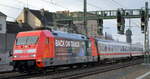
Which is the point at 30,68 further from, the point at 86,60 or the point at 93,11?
the point at 93,11

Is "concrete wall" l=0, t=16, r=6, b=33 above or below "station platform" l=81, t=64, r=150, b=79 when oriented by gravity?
above

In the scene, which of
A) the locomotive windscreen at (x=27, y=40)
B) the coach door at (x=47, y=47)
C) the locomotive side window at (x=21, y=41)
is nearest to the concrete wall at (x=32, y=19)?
the locomotive side window at (x=21, y=41)

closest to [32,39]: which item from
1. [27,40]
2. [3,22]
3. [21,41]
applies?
[27,40]

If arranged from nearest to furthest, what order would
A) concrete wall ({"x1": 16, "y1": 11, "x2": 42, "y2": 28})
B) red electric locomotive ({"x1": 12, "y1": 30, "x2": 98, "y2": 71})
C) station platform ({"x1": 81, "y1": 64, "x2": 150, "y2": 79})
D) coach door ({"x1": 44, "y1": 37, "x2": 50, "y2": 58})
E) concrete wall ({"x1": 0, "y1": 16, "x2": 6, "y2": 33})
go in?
station platform ({"x1": 81, "y1": 64, "x2": 150, "y2": 79}) < red electric locomotive ({"x1": 12, "y1": 30, "x2": 98, "y2": 71}) < coach door ({"x1": 44, "y1": 37, "x2": 50, "y2": 58}) < concrete wall ({"x1": 0, "y1": 16, "x2": 6, "y2": 33}) < concrete wall ({"x1": 16, "y1": 11, "x2": 42, "y2": 28})

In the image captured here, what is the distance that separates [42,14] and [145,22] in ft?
151

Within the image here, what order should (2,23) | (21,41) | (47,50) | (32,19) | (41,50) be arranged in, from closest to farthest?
(41,50) < (47,50) < (21,41) < (2,23) < (32,19)

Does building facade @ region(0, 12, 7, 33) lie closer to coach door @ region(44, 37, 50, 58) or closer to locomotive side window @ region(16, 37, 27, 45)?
locomotive side window @ region(16, 37, 27, 45)

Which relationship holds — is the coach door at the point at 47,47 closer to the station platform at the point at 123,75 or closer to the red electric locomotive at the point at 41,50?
the red electric locomotive at the point at 41,50

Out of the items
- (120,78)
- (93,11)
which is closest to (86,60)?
(120,78)

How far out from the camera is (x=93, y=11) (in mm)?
42750

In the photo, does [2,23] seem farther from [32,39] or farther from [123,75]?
[123,75]

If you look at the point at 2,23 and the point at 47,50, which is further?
the point at 2,23

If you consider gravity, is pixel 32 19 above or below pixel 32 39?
above

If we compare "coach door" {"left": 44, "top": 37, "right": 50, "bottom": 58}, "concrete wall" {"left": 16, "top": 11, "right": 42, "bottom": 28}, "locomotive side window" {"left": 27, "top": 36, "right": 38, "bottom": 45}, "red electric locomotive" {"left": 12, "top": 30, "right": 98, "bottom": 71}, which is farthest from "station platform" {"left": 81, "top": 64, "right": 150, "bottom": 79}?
→ "concrete wall" {"left": 16, "top": 11, "right": 42, "bottom": 28}
